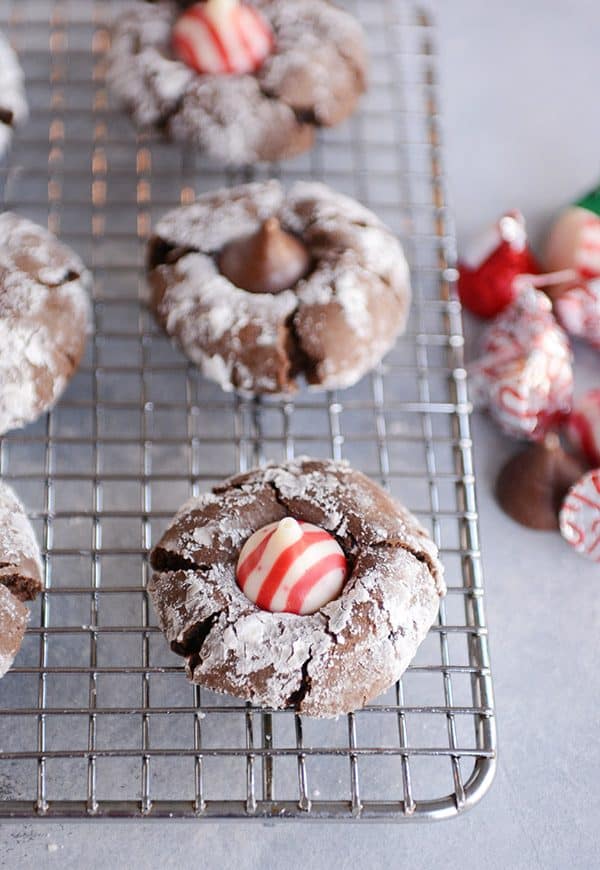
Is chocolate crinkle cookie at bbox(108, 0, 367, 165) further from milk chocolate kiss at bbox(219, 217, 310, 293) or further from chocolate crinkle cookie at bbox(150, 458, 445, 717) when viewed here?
chocolate crinkle cookie at bbox(150, 458, 445, 717)

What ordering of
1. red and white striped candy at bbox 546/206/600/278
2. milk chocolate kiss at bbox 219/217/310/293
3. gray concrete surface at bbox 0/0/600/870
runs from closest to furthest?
gray concrete surface at bbox 0/0/600/870
milk chocolate kiss at bbox 219/217/310/293
red and white striped candy at bbox 546/206/600/278

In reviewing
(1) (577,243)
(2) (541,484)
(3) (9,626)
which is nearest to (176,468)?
(3) (9,626)

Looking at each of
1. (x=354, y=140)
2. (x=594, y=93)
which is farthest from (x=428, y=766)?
(x=594, y=93)

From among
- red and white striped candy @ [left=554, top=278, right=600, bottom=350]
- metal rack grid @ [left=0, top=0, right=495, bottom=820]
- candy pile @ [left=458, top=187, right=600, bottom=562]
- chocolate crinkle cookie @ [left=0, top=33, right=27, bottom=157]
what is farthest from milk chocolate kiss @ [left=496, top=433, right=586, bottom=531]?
chocolate crinkle cookie @ [left=0, top=33, right=27, bottom=157]

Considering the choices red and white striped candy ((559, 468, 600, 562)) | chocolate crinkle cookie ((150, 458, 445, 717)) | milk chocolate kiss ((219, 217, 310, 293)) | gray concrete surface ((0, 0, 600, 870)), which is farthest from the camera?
red and white striped candy ((559, 468, 600, 562))

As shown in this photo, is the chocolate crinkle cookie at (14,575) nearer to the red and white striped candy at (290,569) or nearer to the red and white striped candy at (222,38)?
the red and white striped candy at (290,569)

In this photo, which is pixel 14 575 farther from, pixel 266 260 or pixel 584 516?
pixel 584 516

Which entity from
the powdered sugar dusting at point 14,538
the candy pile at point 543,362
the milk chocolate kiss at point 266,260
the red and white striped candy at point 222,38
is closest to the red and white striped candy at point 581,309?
the candy pile at point 543,362

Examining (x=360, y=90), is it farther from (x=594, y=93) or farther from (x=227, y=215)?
(x=594, y=93)
